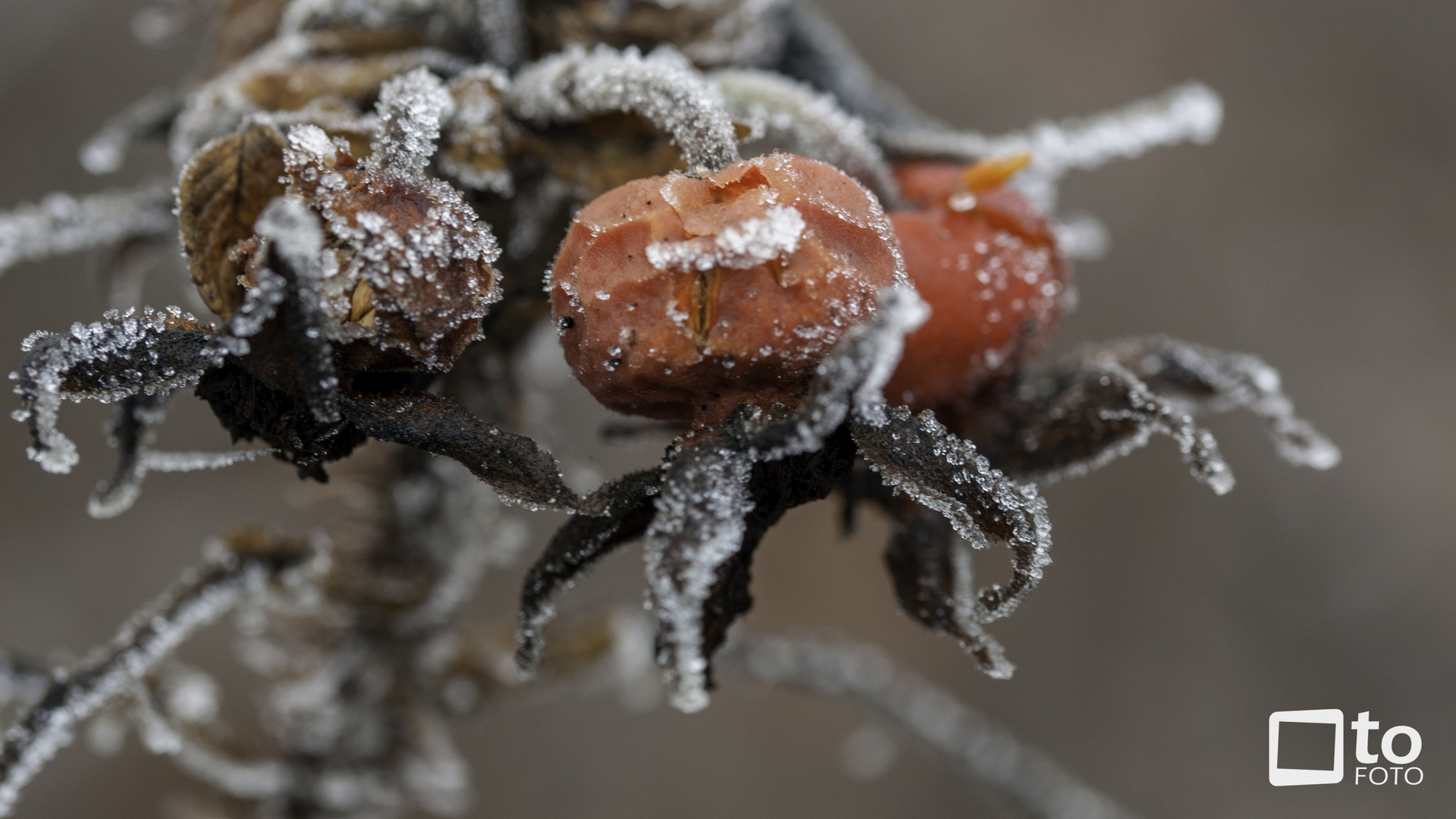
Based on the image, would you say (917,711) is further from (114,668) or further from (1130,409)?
(114,668)

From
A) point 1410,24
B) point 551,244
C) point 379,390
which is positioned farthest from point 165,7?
point 1410,24

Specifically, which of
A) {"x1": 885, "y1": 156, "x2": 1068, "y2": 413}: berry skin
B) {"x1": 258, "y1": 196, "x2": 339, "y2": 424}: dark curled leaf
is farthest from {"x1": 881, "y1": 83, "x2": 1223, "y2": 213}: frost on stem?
{"x1": 258, "y1": 196, "x2": 339, "y2": 424}: dark curled leaf

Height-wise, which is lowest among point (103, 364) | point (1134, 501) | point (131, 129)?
point (103, 364)

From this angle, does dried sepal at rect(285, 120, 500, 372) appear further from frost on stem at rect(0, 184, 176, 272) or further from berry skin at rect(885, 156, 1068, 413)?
frost on stem at rect(0, 184, 176, 272)

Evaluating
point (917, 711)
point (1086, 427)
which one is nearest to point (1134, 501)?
point (917, 711)

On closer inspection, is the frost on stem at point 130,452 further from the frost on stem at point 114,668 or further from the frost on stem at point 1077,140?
the frost on stem at point 1077,140

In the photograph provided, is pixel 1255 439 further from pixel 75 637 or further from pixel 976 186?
pixel 75 637
